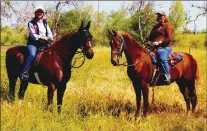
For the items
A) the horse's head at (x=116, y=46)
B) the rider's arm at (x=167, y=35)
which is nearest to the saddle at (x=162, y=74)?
the rider's arm at (x=167, y=35)

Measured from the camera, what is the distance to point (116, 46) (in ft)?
26.4

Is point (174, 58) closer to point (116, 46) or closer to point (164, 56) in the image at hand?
point (164, 56)

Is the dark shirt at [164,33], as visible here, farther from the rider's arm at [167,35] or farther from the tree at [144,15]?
the tree at [144,15]

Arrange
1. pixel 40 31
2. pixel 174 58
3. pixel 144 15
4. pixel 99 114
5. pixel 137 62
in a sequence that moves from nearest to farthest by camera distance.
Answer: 1. pixel 99 114
2. pixel 137 62
3. pixel 40 31
4. pixel 174 58
5. pixel 144 15

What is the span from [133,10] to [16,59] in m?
31.3

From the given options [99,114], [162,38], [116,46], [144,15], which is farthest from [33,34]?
[144,15]

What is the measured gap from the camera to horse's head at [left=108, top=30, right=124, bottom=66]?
792 centimetres

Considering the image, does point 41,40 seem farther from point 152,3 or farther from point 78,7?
point 152,3

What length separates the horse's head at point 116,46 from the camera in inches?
312

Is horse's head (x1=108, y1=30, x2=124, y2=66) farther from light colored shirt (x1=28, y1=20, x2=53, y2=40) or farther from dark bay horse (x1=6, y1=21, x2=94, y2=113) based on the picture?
light colored shirt (x1=28, y1=20, x2=53, y2=40)

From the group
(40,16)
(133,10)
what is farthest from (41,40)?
(133,10)

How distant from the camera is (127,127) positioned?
770 centimetres

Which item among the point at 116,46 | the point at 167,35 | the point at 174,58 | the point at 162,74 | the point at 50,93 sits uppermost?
the point at 167,35

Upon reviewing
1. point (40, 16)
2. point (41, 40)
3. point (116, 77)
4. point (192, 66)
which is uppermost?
point (40, 16)
